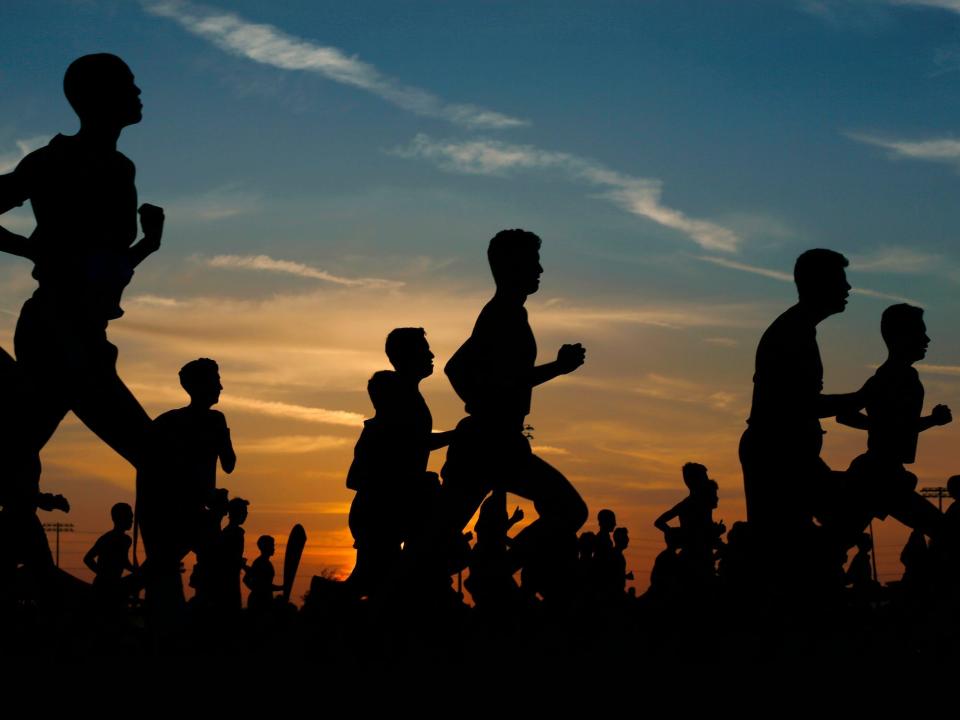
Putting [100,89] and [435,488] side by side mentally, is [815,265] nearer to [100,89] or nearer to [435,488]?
[435,488]

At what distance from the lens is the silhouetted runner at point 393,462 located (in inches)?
366

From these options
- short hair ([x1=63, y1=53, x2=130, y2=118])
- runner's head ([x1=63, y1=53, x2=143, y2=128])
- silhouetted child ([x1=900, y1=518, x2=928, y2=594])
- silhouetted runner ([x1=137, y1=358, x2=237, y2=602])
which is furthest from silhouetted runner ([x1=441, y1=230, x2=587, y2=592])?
silhouetted child ([x1=900, y1=518, x2=928, y2=594])

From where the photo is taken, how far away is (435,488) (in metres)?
9.63

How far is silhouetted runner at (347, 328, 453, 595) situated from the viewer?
9.29 metres

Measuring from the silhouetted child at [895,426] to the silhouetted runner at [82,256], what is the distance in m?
4.91

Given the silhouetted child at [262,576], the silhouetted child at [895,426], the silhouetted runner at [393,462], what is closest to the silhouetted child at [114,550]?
the silhouetted child at [262,576]

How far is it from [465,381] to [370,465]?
2.01 meters

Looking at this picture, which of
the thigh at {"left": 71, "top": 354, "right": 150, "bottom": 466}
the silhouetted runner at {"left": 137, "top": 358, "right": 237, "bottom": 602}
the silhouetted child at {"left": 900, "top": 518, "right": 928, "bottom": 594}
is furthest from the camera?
the silhouetted child at {"left": 900, "top": 518, "right": 928, "bottom": 594}

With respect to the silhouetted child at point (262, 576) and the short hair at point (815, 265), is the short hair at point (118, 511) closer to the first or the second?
the silhouetted child at point (262, 576)

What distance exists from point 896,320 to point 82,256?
5.77 m

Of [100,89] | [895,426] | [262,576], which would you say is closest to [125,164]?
[100,89]

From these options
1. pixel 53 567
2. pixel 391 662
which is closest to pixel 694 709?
pixel 391 662

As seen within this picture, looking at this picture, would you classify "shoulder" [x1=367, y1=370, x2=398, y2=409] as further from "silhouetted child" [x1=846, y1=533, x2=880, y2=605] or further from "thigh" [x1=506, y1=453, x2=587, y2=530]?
"silhouetted child" [x1=846, y1=533, x2=880, y2=605]

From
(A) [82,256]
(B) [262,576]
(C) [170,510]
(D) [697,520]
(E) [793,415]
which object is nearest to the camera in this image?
(C) [170,510]
